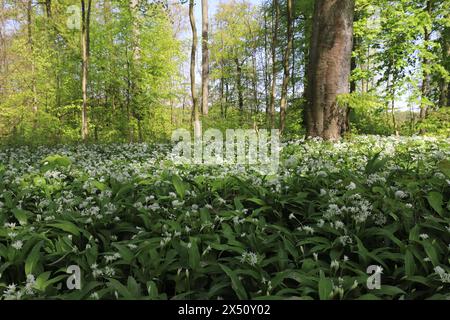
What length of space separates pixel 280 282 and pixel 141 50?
14.2 meters

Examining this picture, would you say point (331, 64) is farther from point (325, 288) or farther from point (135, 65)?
point (135, 65)

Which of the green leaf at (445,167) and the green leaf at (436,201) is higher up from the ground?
the green leaf at (445,167)

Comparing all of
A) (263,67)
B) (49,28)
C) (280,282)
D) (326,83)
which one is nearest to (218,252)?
(280,282)

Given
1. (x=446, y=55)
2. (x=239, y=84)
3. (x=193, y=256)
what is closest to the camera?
(x=193, y=256)

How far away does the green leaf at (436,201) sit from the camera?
9.92 feet

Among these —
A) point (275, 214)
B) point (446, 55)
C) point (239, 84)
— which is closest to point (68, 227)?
point (275, 214)

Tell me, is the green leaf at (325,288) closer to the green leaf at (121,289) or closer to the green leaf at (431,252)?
the green leaf at (431,252)

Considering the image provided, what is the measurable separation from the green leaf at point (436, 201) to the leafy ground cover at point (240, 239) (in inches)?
0.5

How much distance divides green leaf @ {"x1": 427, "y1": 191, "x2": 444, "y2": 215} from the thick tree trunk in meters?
5.37

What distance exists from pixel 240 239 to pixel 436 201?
1.80 meters

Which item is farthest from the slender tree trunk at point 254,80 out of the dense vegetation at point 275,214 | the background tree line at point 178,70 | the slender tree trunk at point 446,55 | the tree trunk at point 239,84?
the dense vegetation at point 275,214

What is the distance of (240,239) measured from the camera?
3049mm

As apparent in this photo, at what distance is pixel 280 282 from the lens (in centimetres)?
230
